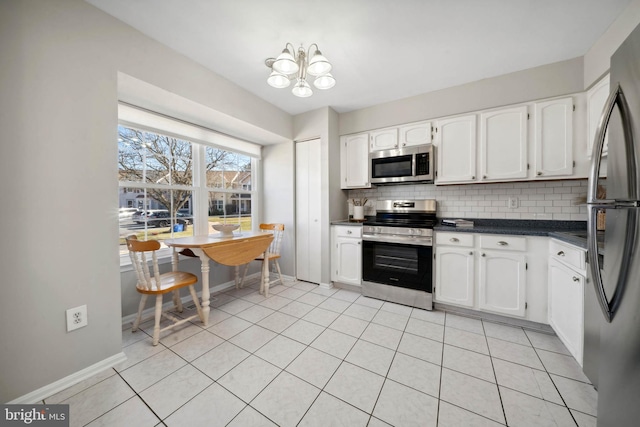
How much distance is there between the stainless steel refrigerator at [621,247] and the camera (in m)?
0.68

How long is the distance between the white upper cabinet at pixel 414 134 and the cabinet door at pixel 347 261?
1344mm

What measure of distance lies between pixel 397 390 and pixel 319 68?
2.14 meters

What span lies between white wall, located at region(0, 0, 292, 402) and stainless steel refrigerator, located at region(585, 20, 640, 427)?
2531 millimetres

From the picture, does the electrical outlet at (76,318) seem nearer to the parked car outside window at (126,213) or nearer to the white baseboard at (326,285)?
the parked car outside window at (126,213)

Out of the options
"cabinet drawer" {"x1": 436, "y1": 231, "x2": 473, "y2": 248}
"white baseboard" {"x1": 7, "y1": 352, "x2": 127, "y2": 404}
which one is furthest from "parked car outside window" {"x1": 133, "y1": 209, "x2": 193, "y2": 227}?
"cabinet drawer" {"x1": 436, "y1": 231, "x2": 473, "y2": 248}

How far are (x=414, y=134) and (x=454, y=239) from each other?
51.1 inches

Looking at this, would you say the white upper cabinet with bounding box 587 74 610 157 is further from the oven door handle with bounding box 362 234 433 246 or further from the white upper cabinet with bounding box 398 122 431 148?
the oven door handle with bounding box 362 234 433 246

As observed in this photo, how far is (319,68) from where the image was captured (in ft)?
5.28

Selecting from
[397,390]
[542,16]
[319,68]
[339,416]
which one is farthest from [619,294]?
[542,16]

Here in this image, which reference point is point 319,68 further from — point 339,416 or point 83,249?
point 339,416

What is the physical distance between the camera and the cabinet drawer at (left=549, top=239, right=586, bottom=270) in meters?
1.52

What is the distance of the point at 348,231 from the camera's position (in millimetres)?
2982

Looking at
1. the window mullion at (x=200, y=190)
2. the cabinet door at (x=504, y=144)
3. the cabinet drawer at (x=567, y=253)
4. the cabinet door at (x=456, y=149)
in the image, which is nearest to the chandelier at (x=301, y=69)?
the window mullion at (x=200, y=190)

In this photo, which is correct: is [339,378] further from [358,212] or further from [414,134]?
[414,134]
